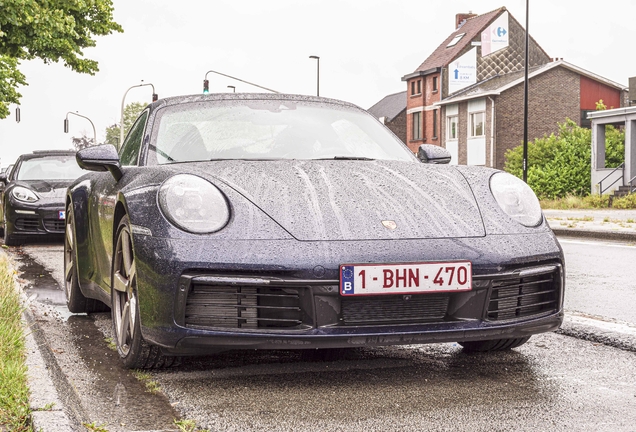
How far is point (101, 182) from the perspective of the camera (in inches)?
207

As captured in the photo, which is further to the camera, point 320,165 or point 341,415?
point 320,165

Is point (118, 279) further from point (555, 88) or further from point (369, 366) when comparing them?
point (555, 88)

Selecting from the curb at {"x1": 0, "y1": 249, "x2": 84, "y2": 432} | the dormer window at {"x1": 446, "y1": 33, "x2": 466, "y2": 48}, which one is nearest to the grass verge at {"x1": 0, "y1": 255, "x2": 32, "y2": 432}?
the curb at {"x1": 0, "y1": 249, "x2": 84, "y2": 432}

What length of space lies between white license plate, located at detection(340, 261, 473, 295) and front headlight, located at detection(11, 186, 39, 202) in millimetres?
10389

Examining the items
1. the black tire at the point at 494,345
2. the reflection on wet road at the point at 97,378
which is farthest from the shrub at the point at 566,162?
the black tire at the point at 494,345

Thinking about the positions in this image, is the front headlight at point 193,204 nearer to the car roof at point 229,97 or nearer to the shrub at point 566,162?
the car roof at point 229,97

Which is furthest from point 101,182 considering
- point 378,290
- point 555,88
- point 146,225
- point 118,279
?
point 555,88

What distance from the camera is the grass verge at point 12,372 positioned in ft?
10.4

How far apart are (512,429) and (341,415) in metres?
0.64

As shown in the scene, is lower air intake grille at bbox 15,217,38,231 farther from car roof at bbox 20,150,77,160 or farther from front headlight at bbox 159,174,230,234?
front headlight at bbox 159,174,230,234

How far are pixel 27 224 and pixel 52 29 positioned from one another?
12982 millimetres

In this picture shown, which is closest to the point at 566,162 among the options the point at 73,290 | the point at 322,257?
the point at 73,290

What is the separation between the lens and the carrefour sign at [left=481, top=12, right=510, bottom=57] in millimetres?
52125

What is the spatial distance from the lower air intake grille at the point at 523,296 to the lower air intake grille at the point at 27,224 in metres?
10.2
